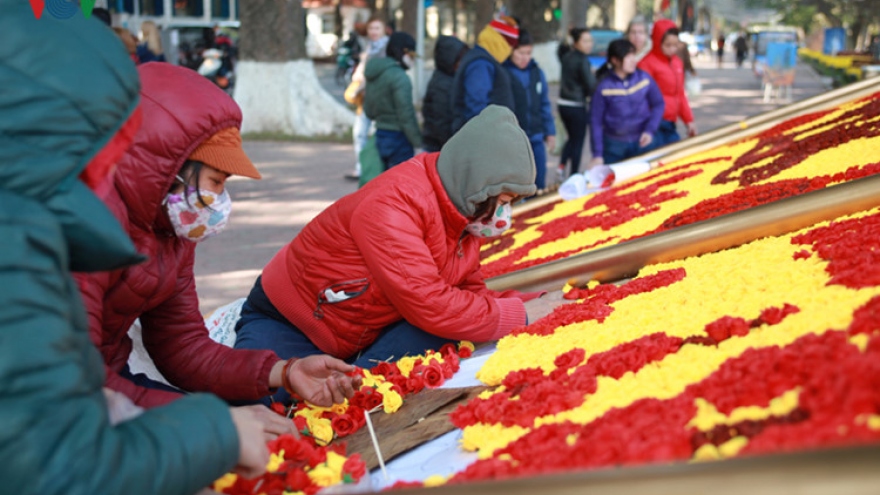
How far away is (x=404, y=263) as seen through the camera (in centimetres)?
296

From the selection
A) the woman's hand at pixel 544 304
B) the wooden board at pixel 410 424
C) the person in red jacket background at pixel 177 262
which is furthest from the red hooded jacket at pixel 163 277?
the woman's hand at pixel 544 304

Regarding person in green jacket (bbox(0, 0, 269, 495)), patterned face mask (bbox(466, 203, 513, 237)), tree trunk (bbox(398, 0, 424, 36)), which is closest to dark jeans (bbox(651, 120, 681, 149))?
patterned face mask (bbox(466, 203, 513, 237))

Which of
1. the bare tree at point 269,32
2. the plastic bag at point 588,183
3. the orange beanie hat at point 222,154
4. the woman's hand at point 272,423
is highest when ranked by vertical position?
the bare tree at point 269,32

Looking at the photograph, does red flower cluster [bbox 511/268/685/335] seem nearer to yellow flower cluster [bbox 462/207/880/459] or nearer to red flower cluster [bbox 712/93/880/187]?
yellow flower cluster [bbox 462/207/880/459]

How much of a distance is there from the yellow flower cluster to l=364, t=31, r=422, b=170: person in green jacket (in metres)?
4.38

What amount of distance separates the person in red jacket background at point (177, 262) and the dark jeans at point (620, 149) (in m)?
5.59

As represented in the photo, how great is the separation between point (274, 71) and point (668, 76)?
730cm

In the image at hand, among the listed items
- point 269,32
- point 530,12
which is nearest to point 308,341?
point 269,32

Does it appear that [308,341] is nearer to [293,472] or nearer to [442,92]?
[293,472]

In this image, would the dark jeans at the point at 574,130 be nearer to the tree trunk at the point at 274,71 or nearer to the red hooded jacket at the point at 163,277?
the tree trunk at the point at 274,71

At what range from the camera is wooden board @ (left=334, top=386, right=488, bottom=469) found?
2387 millimetres

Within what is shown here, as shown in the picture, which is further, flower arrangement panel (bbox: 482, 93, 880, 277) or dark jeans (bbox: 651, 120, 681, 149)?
dark jeans (bbox: 651, 120, 681, 149)

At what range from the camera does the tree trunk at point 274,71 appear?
13758 mm

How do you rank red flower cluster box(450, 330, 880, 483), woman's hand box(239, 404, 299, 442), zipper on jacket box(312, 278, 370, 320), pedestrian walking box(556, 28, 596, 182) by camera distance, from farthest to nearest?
pedestrian walking box(556, 28, 596, 182), zipper on jacket box(312, 278, 370, 320), woman's hand box(239, 404, 299, 442), red flower cluster box(450, 330, 880, 483)
